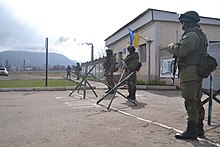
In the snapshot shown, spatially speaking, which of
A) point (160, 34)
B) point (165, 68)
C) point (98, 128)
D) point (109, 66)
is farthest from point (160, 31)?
point (98, 128)

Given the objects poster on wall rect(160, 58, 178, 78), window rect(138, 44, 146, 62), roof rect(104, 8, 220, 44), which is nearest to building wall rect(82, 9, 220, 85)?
roof rect(104, 8, 220, 44)

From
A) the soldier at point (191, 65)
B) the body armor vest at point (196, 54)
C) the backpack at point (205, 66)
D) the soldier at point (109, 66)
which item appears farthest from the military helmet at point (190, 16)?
the soldier at point (109, 66)

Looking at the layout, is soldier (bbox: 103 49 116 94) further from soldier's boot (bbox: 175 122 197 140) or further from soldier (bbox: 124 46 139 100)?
soldier's boot (bbox: 175 122 197 140)

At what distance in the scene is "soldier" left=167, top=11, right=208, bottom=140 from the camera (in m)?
4.55

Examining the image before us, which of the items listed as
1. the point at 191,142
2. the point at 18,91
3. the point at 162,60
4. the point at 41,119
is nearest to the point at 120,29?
the point at 162,60

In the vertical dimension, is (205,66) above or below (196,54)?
below

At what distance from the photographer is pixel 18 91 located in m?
14.3

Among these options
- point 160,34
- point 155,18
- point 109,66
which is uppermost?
point 155,18

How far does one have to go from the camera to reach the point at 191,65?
4.59 m

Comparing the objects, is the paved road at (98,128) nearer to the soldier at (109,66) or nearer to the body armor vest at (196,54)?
the body armor vest at (196,54)

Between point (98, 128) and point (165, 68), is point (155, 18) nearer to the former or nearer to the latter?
point (165, 68)

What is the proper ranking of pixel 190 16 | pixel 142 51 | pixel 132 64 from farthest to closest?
pixel 142 51, pixel 132 64, pixel 190 16

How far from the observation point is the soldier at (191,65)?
4.55 metres

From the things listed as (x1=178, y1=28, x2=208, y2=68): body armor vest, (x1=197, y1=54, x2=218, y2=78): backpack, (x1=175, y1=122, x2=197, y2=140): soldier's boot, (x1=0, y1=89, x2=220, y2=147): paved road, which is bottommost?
(x1=0, y1=89, x2=220, y2=147): paved road
